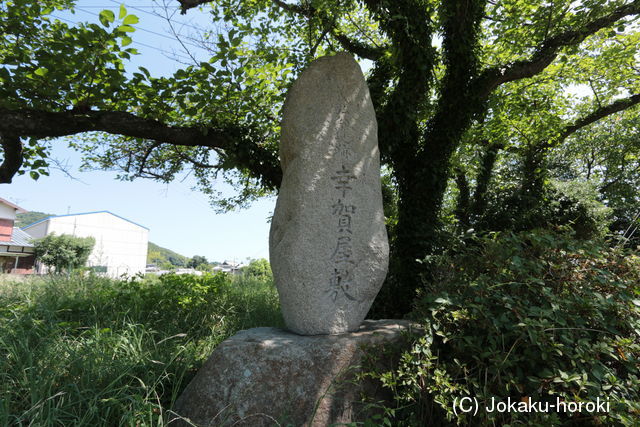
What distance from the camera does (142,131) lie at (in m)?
5.19

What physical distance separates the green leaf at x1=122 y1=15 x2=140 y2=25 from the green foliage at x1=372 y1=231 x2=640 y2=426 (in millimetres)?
A: 4540

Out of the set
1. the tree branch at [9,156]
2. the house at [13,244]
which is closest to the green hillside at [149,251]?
the house at [13,244]

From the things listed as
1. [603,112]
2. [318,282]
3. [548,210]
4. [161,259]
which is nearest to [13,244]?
[161,259]

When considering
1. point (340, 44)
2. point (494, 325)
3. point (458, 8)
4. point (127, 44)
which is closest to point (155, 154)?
point (127, 44)

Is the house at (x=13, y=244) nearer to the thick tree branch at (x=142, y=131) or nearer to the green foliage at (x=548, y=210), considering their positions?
the thick tree branch at (x=142, y=131)

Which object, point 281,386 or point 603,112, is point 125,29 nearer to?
point 281,386

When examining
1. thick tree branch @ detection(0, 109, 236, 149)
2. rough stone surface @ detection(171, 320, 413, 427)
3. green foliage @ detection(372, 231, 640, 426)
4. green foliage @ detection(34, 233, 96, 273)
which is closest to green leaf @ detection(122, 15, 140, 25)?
thick tree branch @ detection(0, 109, 236, 149)

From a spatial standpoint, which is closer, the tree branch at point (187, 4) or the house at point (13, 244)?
the tree branch at point (187, 4)

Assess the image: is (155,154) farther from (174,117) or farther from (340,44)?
(340,44)

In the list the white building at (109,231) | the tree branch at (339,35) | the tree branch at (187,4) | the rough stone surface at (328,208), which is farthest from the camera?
the white building at (109,231)

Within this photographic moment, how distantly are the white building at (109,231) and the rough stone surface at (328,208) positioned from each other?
3018 centimetres

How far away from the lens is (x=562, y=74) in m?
7.57

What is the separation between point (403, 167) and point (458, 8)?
2.40 meters

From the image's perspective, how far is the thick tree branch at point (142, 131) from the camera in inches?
186
